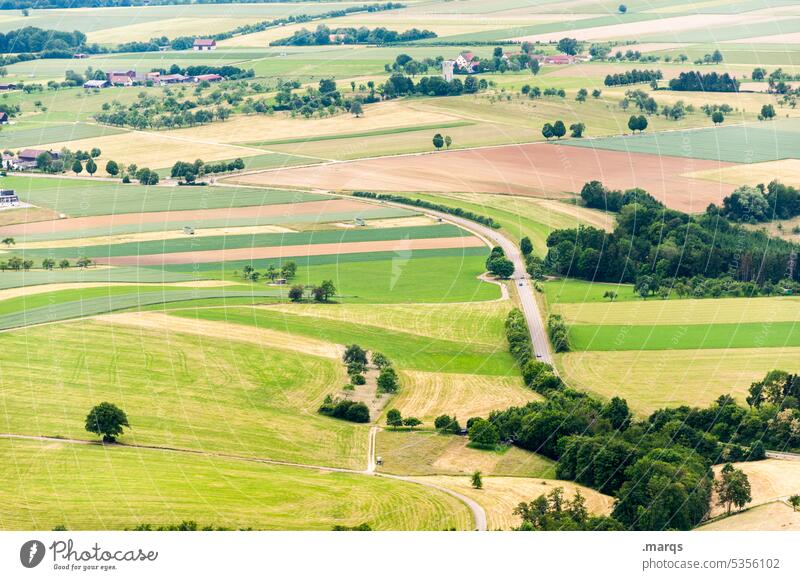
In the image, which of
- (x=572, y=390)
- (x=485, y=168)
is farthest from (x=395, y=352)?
(x=485, y=168)

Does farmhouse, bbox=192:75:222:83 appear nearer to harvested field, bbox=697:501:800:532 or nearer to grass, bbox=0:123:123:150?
grass, bbox=0:123:123:150

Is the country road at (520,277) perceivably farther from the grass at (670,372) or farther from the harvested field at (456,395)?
the harvested field at (456,395)

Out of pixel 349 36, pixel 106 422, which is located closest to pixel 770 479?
pixel 106 422

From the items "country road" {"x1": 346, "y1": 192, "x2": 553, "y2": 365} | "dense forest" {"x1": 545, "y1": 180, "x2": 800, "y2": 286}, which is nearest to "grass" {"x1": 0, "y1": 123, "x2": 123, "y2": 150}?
"country road" {"x1": 346, "y1": 192, "x2": 553, "y2": 365}

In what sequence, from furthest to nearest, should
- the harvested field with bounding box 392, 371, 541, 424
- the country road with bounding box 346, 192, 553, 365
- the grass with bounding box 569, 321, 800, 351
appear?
the country road with bounding box 346, 192, 553, 365 → the grass with bounding box 569, 321, 800, 351 → the harvested field with bounding box 392, 371, 541, 424
